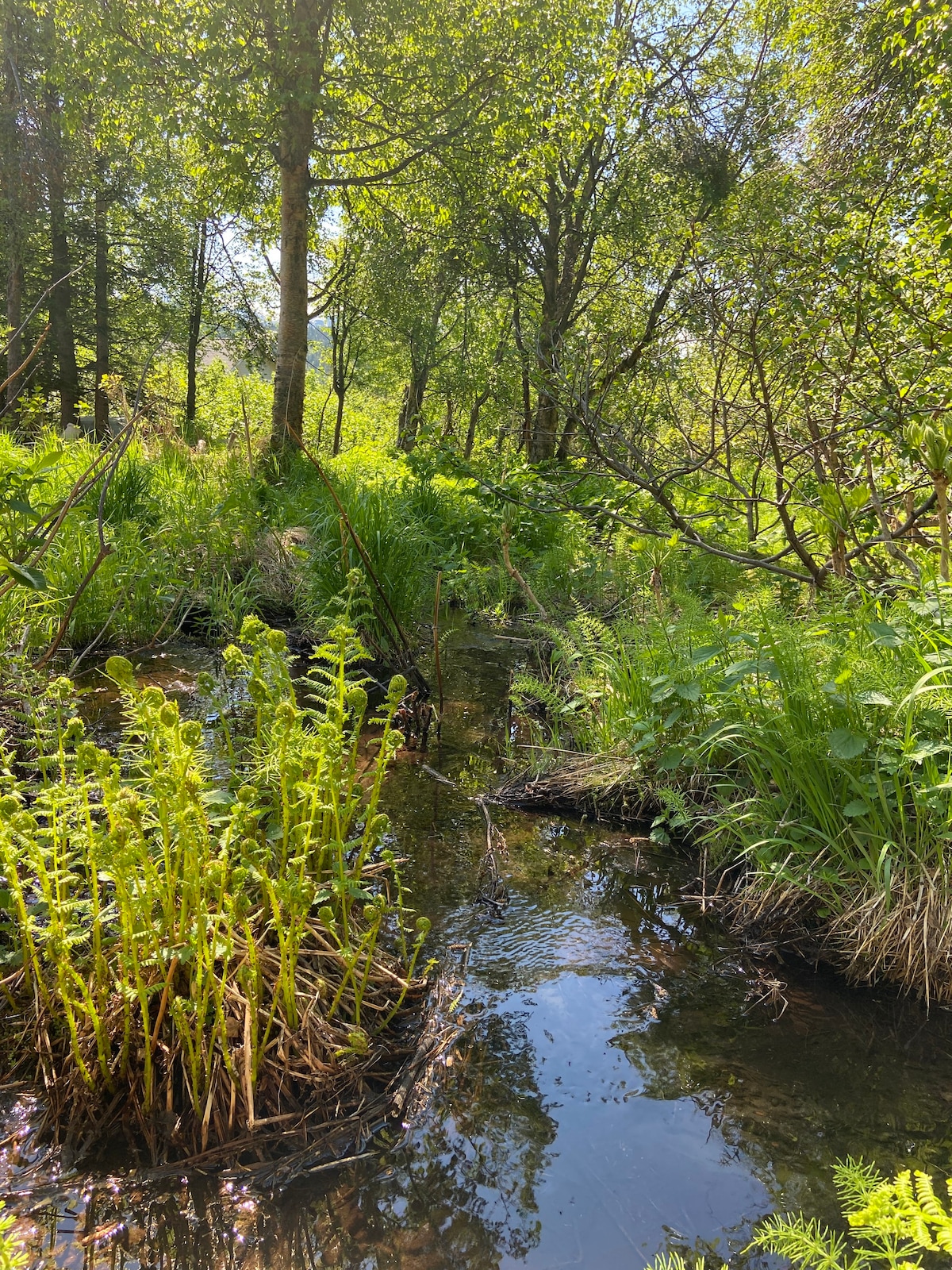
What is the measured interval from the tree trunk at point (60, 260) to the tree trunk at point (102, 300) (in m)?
0.54

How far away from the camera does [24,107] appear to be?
494 inches

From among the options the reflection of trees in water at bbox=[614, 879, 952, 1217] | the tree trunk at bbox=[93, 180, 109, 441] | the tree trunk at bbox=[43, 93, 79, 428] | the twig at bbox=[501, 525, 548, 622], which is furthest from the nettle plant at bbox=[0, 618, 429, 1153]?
the tree trunk at bbox=[93, 180, 109, 441]

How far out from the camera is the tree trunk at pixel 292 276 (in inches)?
350

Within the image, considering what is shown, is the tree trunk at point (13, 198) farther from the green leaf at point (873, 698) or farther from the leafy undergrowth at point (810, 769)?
the green leaf at point (873, 698)

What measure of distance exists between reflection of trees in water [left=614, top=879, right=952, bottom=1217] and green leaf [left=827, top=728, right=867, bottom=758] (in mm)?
719

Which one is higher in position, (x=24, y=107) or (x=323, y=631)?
(x=24, y=107)

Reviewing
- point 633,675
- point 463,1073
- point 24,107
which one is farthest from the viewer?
point 24,107

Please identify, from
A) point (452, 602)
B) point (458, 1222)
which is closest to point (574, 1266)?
point (458, 1222)

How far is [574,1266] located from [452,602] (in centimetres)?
601

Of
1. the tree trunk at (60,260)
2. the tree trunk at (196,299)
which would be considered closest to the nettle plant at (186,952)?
the tree trunk at (60,260)

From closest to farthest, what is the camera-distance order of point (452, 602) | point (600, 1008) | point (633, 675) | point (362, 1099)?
point (362, 1099) < point (600, 1008) < point (633, 675) < point (452, 602)

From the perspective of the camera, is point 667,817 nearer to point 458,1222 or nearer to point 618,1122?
point 618,1122

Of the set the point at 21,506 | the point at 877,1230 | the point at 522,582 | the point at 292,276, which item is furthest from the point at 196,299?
the point at 877,1230

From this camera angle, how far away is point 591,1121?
1842 mm
